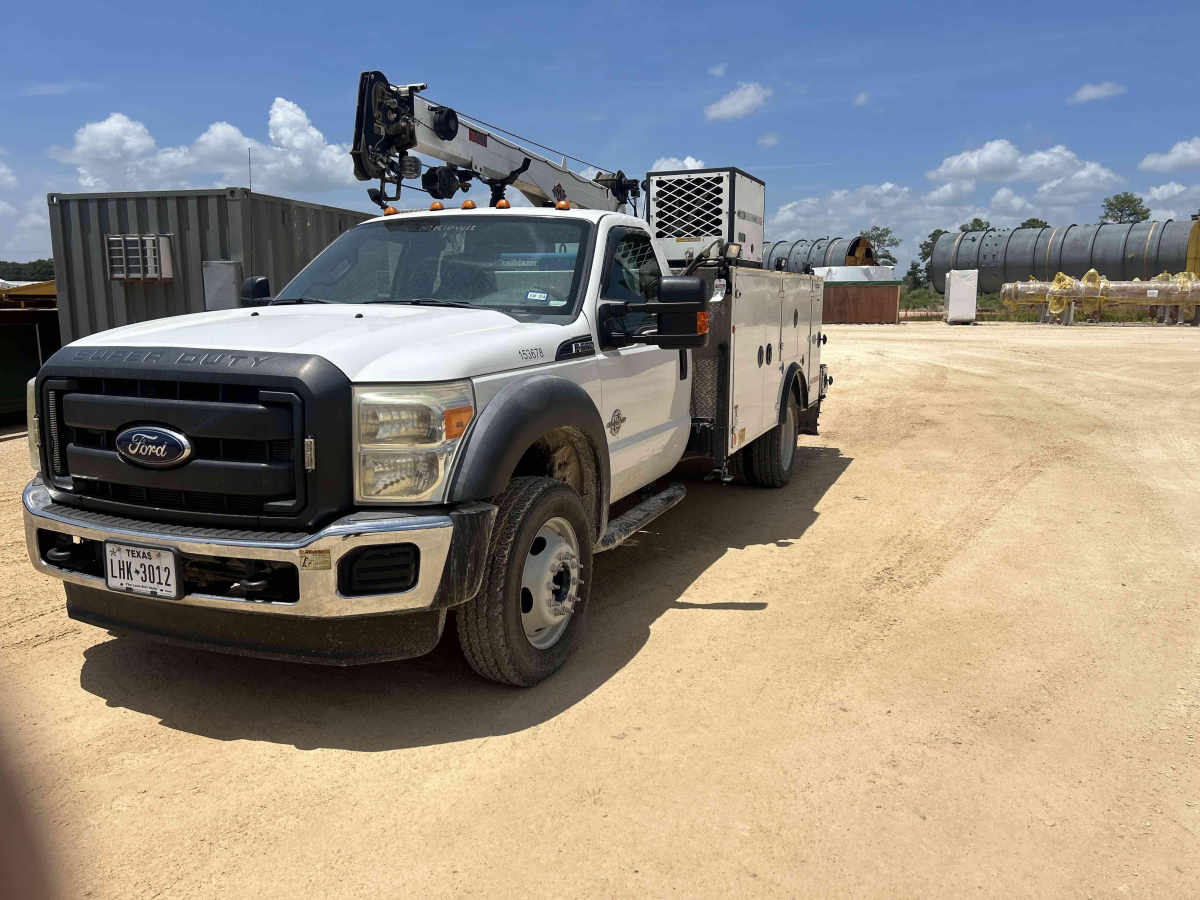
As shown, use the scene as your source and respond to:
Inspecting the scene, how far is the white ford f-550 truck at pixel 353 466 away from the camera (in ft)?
11.0

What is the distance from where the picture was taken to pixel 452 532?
3.43 meters

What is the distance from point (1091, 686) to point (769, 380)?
11.9 ft

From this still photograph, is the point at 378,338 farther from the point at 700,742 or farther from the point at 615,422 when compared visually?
the point at 700,742

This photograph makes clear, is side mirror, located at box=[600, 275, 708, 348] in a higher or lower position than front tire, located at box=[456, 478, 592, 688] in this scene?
higher

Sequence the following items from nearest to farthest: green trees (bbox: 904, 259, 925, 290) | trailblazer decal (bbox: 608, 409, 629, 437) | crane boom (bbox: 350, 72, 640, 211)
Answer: trailblazer decal (bbox: 608, 409, 629, 437)
crane boom (bbox: 350, 72, 640, 211)
green trees (bbox: 904, 259, 925, 290)

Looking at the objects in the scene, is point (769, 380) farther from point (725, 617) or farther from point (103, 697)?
point (103, 697)

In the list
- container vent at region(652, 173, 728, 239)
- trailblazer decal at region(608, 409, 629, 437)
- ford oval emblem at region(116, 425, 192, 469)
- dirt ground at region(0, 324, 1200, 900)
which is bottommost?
dirt ground at region(0, 324, 1200, 900)

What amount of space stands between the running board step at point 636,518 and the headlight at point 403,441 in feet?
4.23

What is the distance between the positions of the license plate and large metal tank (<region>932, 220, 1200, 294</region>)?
179 ft

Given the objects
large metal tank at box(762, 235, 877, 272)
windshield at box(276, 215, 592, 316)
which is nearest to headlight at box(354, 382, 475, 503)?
windshield at box(276, 215, 592, 316)

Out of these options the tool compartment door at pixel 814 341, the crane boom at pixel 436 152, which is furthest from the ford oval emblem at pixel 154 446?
the tool compartment door at pixel 814 341

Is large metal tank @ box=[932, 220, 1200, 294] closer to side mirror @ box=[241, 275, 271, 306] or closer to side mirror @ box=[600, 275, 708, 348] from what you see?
side mirror @ box=[600, 275, 708, 348]

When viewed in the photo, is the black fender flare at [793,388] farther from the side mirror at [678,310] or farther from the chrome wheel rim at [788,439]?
the side mirror at [678,310]

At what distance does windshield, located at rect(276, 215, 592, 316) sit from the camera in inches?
183
